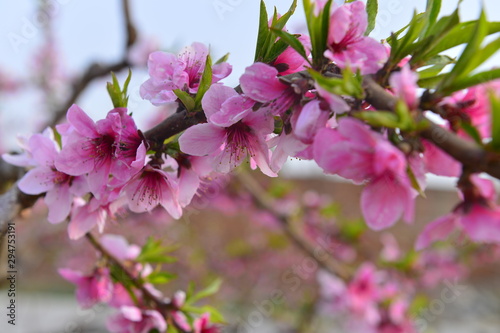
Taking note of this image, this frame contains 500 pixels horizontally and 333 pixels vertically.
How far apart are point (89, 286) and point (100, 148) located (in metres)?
0.50

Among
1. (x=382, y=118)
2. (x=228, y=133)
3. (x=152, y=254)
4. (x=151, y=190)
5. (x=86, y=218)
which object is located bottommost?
(x=152, y=254)

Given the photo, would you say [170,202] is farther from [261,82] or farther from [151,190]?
[261,82]

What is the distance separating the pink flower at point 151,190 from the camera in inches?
25.2

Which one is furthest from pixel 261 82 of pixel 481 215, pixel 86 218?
pixel 86 218

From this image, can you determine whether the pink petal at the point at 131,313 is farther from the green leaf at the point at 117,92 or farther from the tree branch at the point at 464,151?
the tree branch at the point at 464,151

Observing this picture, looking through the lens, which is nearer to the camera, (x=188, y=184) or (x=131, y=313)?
(x=188, y=184)

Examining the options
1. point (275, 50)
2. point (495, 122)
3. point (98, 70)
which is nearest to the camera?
point (495, 122)

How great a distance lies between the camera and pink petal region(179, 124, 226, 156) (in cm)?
57

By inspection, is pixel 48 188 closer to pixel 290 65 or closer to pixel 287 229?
pixel 290 65

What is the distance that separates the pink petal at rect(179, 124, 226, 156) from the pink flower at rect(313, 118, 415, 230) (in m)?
0.19

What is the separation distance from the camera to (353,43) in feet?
1.79

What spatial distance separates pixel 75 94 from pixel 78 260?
9.25 feet

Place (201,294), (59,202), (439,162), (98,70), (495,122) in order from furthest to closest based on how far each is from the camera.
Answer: (98,70), (201,294), (59,202), (439,162), (495,122)

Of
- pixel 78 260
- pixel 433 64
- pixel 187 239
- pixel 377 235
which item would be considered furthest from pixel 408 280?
pixel 377 235
